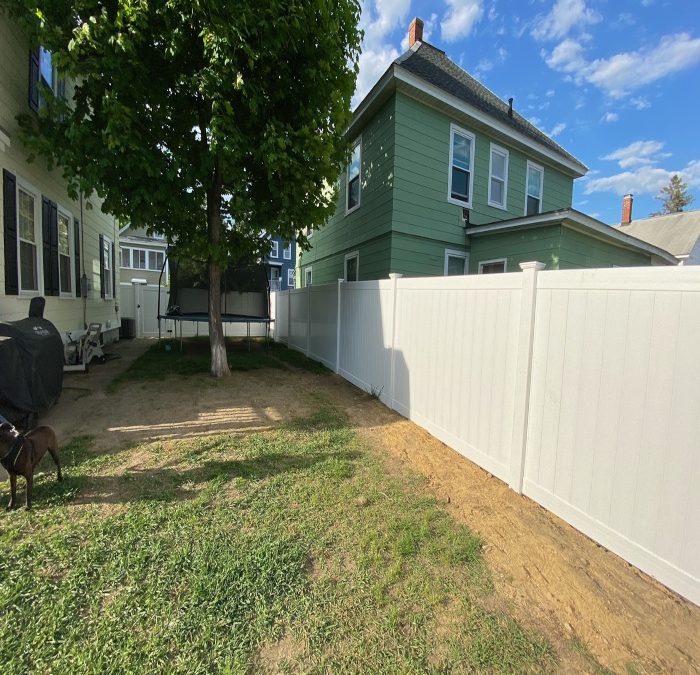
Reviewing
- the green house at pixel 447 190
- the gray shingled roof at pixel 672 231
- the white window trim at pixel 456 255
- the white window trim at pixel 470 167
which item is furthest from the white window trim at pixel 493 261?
the gray shingled roof at pixel 672 231

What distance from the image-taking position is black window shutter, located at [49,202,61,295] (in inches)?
258

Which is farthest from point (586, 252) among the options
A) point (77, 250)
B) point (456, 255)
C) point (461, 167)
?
point (77, 250)

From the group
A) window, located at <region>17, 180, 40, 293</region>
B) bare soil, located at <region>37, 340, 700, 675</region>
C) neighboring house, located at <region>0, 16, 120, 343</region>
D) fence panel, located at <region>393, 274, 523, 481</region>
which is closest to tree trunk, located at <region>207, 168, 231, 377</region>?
bare soil, located at <region>37, 340, 700, 675</region>

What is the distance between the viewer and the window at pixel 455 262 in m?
8.73

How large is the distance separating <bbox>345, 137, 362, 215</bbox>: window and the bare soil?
585 centimetres

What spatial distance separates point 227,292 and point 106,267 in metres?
3.39

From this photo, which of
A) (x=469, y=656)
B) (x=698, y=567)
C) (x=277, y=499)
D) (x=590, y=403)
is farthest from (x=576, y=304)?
(x=277, y=499)

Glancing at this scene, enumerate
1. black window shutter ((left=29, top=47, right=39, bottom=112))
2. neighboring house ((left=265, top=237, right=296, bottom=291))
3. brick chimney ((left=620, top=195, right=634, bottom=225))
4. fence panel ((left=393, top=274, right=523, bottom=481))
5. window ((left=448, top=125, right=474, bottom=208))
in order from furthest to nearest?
neighboring house ((left=265, top=237, right=296, bottom=291))
brick chimney ((left=620, top=195, right=634, bottom=225))
window ((left=448, top=125, right=474, bottom=208))
black window shutter ((left=29, top=47, right=39, bottom=112))
fence panel ((left=393, top=274, right=523, bottom=481))

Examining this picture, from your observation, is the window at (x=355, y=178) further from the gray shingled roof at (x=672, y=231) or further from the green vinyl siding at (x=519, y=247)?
the gray shingled roof at (x=672, y=231)

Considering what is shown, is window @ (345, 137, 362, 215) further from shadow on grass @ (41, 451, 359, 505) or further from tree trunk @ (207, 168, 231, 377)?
shadow on grass @ (41, 451, 359, 505)

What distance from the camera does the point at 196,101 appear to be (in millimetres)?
5711

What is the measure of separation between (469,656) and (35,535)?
2.54m

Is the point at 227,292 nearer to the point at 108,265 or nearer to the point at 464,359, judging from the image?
the point at 108,265

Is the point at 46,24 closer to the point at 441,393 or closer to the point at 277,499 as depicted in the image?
the point at 277,499
